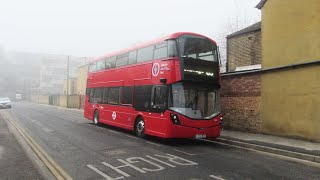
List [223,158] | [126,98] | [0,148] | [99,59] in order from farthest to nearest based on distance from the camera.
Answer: [99,59] → [126,98] → [0,148] → [223,158]

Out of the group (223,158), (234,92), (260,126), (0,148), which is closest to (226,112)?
(234,92)

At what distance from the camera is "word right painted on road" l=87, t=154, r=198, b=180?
8.78m

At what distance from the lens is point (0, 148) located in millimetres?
12422

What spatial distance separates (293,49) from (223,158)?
601cm

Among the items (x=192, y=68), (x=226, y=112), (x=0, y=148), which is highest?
(x=192, y=68)

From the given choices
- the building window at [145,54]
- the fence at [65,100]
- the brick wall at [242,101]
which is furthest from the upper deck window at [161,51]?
the fence at [65,100]

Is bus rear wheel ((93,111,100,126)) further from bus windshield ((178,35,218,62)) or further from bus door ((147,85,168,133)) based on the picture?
bus windshield ((178,35,218,62))

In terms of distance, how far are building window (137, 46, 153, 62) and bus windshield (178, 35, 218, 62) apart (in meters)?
1.88

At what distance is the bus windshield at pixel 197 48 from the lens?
1363 cm

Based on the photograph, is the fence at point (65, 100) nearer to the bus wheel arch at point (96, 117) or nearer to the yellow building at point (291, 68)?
the bus wheel arch at point (96, 117)

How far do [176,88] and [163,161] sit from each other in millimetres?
3892

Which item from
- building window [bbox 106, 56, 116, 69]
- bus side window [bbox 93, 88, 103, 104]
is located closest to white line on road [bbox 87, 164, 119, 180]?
building window [bbox 106, 56, 116, 69]

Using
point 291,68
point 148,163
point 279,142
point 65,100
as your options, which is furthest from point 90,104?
point 65,100

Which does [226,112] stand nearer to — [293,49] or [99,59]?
[293,49]
